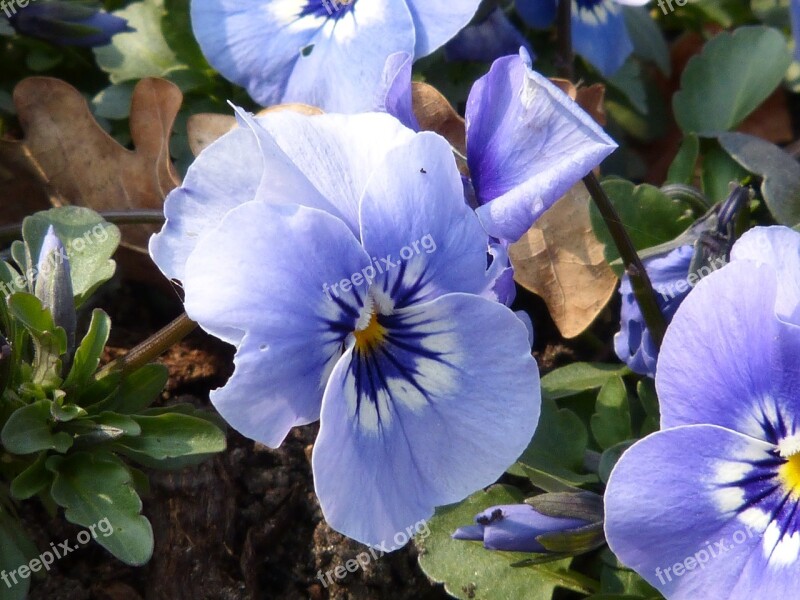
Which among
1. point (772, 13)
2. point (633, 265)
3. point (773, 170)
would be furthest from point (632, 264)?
point (772, 13)

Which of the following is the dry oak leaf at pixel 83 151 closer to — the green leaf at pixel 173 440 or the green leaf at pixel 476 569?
the green leaf at pixel 173 440

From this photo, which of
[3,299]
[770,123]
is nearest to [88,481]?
[3,299]

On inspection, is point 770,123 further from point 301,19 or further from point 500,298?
point 500,298

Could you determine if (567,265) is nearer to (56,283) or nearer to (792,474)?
(792,474)

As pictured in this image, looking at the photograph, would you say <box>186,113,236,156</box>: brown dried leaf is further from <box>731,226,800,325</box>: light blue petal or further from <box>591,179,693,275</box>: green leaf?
<box>731,226,800,325</box>: light blue petal

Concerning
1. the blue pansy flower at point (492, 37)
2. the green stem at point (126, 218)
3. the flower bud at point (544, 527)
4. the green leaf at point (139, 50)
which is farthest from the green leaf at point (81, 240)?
the blue pansy flower at point (492, 37)

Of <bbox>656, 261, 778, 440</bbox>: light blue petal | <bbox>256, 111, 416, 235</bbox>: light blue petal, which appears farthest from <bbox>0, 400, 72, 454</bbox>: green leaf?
<bbox>656, 261, 778, 440</bbox>: light blue petal
